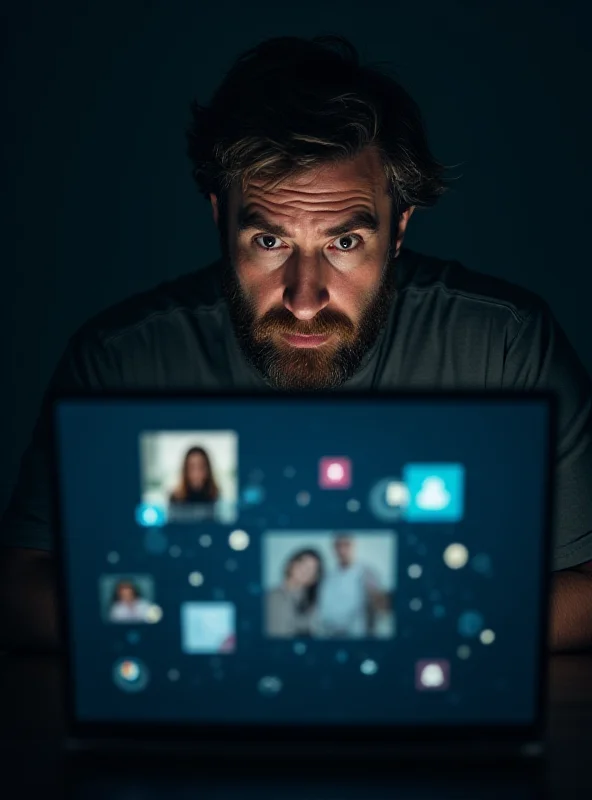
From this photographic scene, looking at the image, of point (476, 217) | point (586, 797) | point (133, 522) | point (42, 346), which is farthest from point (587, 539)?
point (42, 346)

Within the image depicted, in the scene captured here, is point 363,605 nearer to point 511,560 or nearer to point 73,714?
point 511,560

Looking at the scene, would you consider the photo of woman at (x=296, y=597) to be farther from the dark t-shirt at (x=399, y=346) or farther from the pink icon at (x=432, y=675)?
the dark t-shirt at (x=399, y=346)

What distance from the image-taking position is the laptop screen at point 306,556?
0.74 metres

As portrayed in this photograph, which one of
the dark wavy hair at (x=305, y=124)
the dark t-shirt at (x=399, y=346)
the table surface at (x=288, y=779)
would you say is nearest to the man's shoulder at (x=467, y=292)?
the dark t-shirt at (x=399, y=346)

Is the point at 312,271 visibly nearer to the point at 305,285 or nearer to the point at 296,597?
the point at 305,285

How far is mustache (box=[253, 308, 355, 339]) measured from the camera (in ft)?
5.40

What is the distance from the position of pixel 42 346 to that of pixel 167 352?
80cm

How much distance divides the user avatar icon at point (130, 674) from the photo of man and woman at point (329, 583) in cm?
13

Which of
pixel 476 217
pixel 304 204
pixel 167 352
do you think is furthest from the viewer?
pixel 476 217

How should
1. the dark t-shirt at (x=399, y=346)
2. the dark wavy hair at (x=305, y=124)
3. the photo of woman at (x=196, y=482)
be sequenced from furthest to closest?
the dark t-shirt at (x=399, y=346)
the dark wavy hair at (x=305, y=124)
the photo of woman at (x=196, y=482)

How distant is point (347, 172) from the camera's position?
1.59 m

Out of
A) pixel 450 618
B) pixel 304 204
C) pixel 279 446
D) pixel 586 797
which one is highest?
pixel 304 204

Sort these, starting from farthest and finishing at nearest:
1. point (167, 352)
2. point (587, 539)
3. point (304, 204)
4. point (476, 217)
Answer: point (476, 217), point (167, 352), point (304, 204), point (587, 539)

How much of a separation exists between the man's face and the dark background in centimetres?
62
